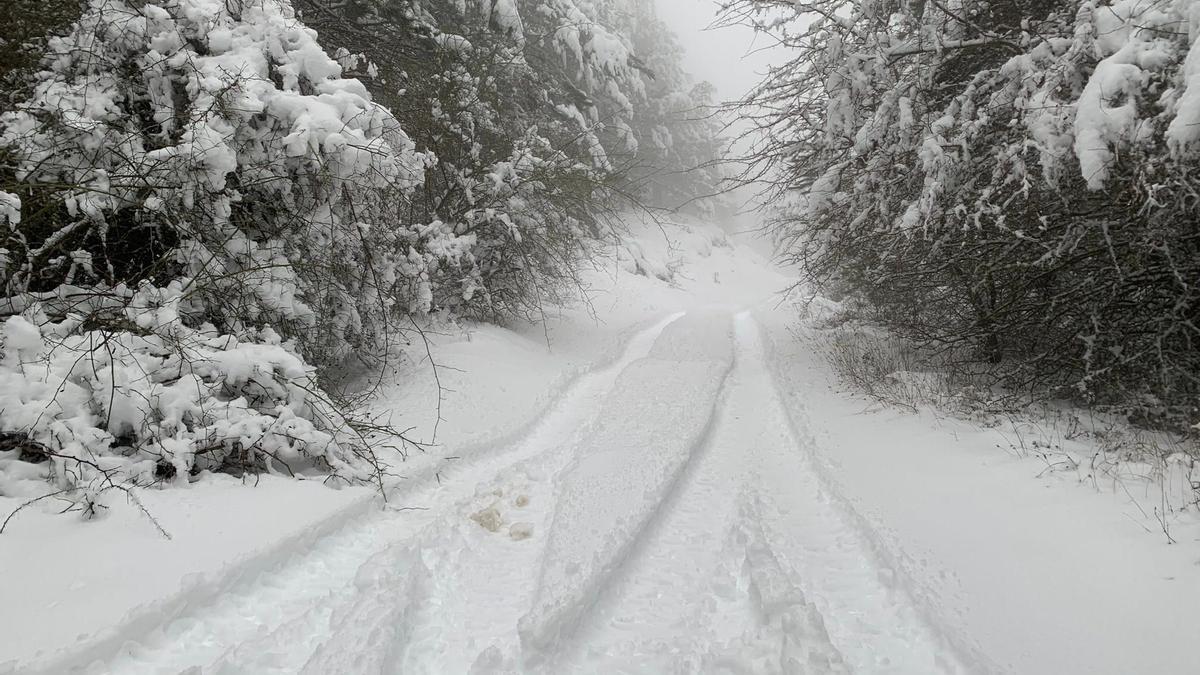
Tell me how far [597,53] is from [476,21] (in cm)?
217

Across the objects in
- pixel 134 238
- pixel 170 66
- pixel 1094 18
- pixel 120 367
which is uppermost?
pixel 1094 18

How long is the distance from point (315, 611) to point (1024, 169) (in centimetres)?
561

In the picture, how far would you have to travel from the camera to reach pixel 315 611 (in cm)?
291

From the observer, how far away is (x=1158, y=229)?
13.3 ft

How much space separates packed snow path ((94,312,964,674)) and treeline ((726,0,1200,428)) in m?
2.67

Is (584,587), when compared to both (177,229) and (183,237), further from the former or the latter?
(183,237)

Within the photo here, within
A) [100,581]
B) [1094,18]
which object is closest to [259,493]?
[100,581]

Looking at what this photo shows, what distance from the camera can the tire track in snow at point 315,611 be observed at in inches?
98.7

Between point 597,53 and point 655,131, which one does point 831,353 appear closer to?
point 597,53

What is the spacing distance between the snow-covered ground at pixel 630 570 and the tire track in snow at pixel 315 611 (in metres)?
0.01

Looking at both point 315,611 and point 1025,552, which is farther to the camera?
point 1025,552

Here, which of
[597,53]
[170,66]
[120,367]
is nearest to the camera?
[120,367]

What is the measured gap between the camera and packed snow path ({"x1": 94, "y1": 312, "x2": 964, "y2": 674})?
2629 millimetres

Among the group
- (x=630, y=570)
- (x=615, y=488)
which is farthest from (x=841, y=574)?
(x=615, y=488)
